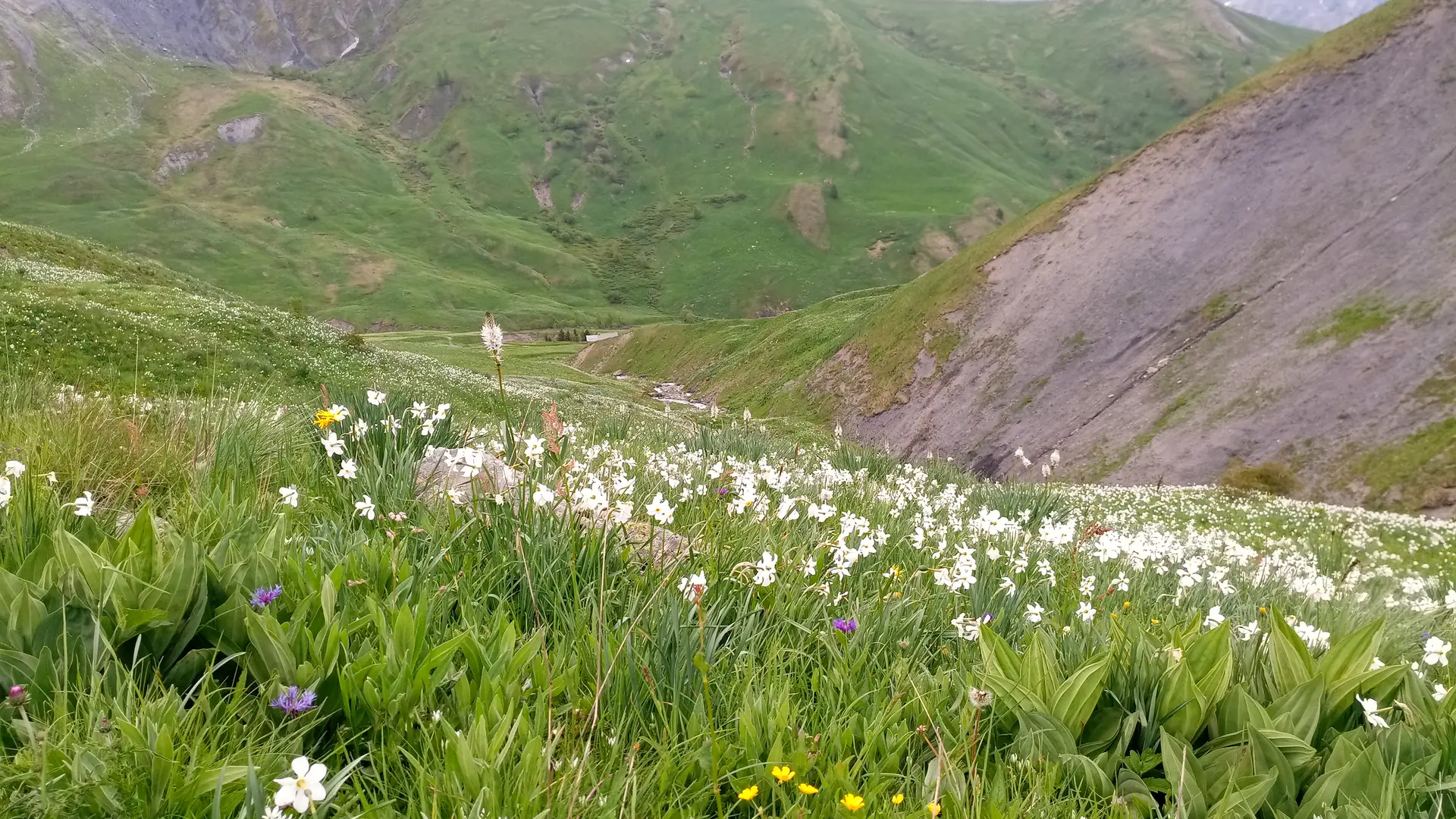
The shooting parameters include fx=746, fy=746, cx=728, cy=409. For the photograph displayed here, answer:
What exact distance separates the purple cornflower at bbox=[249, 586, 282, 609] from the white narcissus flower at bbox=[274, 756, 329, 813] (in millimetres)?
1202

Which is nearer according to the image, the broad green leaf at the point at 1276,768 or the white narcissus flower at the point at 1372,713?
the broad green leaf at the point at 1276,768

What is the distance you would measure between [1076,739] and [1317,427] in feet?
105

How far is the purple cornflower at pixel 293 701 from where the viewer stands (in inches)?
93.8

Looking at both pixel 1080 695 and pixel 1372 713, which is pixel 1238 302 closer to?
pixel 1372 713

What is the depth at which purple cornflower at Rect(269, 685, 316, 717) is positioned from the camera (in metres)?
2.38

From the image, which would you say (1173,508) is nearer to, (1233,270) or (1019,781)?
(1019,781)

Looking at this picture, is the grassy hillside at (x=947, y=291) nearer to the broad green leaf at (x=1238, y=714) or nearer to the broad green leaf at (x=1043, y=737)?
the broad green leaf at (x=1238, y=714)

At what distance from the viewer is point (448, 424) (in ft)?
21.4

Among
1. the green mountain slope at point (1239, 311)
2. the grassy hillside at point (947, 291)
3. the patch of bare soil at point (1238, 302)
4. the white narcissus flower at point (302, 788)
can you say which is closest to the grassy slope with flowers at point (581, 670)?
the white narcissus flower at point (302, 788)

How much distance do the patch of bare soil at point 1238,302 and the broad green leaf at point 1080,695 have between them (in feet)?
95.9

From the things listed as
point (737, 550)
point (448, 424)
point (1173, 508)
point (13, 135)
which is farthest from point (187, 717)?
point (13, 135)

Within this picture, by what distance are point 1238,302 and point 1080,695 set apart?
130 feet

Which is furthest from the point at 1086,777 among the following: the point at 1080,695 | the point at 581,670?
the point at 581,670

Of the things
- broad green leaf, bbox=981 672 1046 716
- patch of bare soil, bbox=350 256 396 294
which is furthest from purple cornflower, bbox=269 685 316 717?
patch of bare soil, bbox=350 256 396 294
